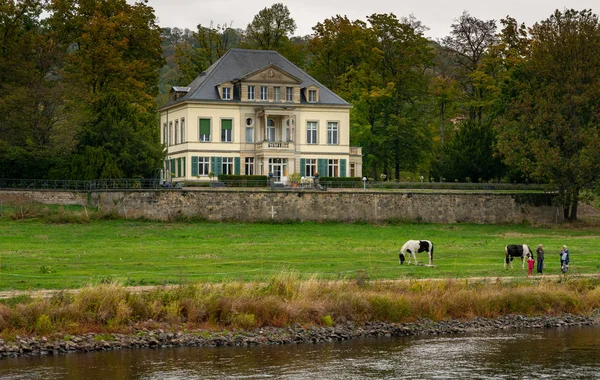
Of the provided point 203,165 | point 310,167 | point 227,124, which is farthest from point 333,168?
point 203,165

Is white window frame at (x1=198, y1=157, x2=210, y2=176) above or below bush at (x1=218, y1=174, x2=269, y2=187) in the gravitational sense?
above

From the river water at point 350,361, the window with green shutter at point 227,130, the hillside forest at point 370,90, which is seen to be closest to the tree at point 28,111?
the hillside forest at point 370,90

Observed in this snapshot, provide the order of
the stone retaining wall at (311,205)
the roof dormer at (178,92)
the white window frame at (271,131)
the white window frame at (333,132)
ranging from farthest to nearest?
the white window frame at (333,132), the white window frame at (271,131), the roof dormer at (178,92), the stone retaining wall at (311,205)

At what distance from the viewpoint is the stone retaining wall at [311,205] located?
63.6 meters

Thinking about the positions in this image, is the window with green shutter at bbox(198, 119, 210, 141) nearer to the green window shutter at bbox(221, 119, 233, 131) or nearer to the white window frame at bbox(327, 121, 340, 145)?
the green window shutter at bbox(221, 119, 233, 131)

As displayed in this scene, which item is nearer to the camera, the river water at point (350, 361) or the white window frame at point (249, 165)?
the river water at point (350, 361)

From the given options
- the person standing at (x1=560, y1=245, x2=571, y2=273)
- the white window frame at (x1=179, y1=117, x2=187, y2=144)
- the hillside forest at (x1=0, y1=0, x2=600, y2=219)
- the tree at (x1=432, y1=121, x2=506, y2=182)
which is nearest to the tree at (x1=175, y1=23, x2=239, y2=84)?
the hillside forest at (x1=0, y1=0, x2=600, y2=219)

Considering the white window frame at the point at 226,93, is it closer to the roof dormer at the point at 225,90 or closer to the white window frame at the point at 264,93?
the roof dormer at the point at 225,90

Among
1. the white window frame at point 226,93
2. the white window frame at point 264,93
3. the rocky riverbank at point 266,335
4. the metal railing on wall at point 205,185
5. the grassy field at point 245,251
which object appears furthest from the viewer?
the white window frame at point 264,93

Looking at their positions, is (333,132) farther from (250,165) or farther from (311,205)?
(311,205)

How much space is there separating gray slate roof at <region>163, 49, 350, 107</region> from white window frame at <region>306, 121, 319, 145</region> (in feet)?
5.55

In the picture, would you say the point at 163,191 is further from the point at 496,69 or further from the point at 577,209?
the point at 496,69

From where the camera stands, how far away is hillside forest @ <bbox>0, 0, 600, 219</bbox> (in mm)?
66500

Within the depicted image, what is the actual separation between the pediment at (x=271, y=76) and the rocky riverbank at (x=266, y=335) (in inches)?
1705
